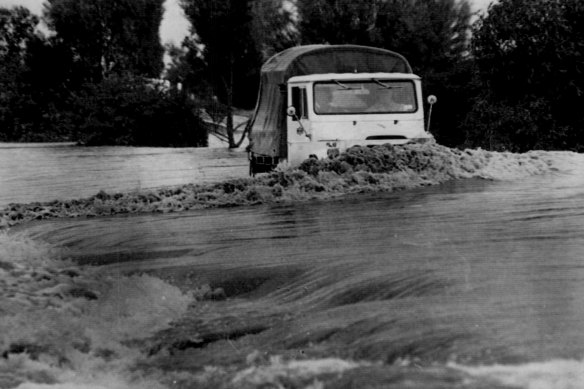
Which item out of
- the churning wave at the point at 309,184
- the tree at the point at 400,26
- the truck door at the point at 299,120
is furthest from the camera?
the tree at the point at 400,26

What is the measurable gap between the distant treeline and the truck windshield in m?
9.13

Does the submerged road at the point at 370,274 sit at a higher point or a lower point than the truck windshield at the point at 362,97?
lower

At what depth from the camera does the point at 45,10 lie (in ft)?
143

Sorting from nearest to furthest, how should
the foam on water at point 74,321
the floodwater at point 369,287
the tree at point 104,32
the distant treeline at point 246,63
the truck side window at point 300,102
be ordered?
the floodwater at point 369,287 → the foam on water at point 74,321 → the truck side window at point 300,102 → the distant treeline at point 246,63 → the tree at point 104,32

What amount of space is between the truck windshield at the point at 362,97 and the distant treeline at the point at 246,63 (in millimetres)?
9129

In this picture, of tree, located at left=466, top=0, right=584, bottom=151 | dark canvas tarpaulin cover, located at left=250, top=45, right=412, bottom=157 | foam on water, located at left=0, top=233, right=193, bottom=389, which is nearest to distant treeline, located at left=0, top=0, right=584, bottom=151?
tree, located at left=466, top=0, right=584, bottom=151

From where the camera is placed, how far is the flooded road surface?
53.3 ft

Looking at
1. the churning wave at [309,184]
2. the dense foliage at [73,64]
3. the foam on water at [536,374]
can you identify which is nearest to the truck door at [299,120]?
the churning wave at [309,184]

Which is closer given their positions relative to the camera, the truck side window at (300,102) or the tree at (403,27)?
the truck side window at (300,102)

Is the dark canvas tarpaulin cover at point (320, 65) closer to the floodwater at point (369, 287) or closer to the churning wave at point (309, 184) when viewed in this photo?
the churning wave at point (309, 184)

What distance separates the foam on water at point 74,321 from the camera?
206 inches

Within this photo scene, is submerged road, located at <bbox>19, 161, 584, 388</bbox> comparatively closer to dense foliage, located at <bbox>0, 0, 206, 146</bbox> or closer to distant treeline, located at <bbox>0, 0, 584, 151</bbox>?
distant treeline, located at <bbox>0, 0, 584, 151</bbox>

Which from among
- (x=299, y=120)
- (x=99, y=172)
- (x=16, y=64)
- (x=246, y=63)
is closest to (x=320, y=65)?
(x=299, y=120)

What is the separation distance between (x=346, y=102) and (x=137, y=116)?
25206 mm
